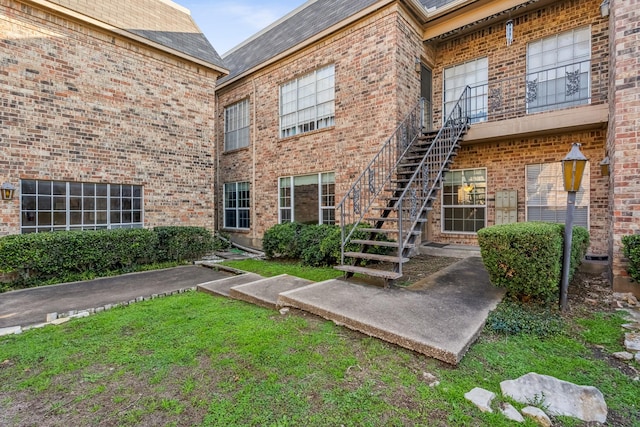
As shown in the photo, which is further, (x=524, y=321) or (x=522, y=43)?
(x=522, y=43)

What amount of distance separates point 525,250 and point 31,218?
33.8ft

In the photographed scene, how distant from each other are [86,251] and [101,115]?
3.83 meters

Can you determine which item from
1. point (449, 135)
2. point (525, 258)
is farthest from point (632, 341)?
point (449, 135)

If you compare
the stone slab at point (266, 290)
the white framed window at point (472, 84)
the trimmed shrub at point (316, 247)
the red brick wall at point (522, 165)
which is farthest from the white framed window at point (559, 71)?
the stone slab at point (266, 290)

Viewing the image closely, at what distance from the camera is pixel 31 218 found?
7434 millimetres

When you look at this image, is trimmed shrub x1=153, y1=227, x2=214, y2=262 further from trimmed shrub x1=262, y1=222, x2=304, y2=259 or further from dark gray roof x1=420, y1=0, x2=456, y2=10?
dark gray roof x1=420, y1=0, x2=456, y2=10

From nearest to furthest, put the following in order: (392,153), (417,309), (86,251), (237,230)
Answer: (417,309)
(86,251)
(392,153)
(237,230)

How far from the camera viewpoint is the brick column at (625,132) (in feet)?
16.4

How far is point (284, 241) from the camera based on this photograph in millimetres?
8992

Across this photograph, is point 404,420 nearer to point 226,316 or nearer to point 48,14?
point 226,316

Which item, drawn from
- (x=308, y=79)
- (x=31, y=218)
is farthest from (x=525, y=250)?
(x=31, y=218)

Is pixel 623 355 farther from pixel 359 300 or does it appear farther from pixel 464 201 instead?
pixel 464 201

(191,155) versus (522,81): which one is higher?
(522,81)

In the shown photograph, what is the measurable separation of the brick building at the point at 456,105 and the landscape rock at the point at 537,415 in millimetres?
3535
